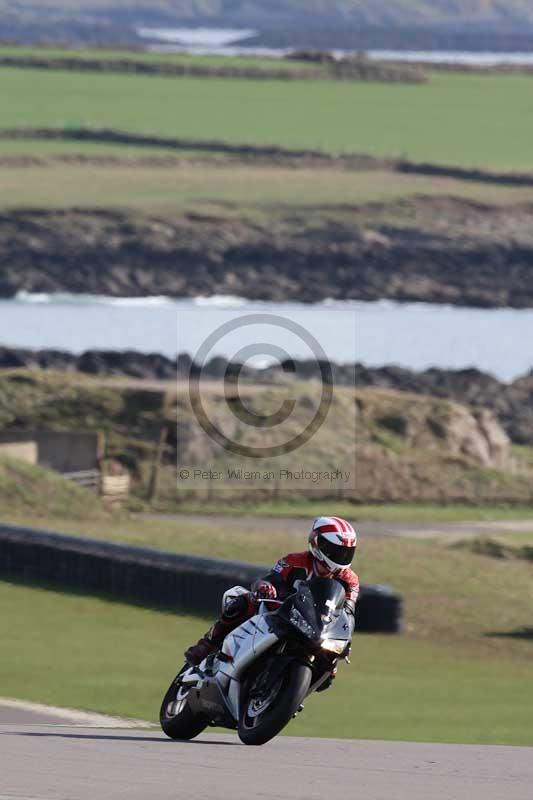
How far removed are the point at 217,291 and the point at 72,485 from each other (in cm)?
4935

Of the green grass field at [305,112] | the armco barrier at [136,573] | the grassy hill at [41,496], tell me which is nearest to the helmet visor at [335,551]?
the armco barrier at [136,573]

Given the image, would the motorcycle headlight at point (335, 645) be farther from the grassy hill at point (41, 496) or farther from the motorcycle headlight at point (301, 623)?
the grassy hill at point (41, 496)

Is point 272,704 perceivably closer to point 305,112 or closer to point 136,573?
point 136,573

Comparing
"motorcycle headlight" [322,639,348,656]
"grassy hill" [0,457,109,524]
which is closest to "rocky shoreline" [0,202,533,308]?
"grassy hill" [0,457,109,524]

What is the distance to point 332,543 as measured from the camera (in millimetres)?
12555

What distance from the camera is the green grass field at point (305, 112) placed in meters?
112

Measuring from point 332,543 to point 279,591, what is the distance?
0.59 metres

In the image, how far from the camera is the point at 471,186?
100062 mm

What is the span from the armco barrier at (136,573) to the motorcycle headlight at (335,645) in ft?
32.2

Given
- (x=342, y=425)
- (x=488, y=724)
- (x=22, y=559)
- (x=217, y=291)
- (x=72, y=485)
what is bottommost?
(x=217, y=291)

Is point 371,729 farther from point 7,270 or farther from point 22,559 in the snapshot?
point 7,270

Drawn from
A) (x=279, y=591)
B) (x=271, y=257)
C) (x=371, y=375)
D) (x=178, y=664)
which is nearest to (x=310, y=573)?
(x=279, y=591)

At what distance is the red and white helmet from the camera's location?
41.2 ft

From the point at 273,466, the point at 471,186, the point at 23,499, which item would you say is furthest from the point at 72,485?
the point at 471,186
